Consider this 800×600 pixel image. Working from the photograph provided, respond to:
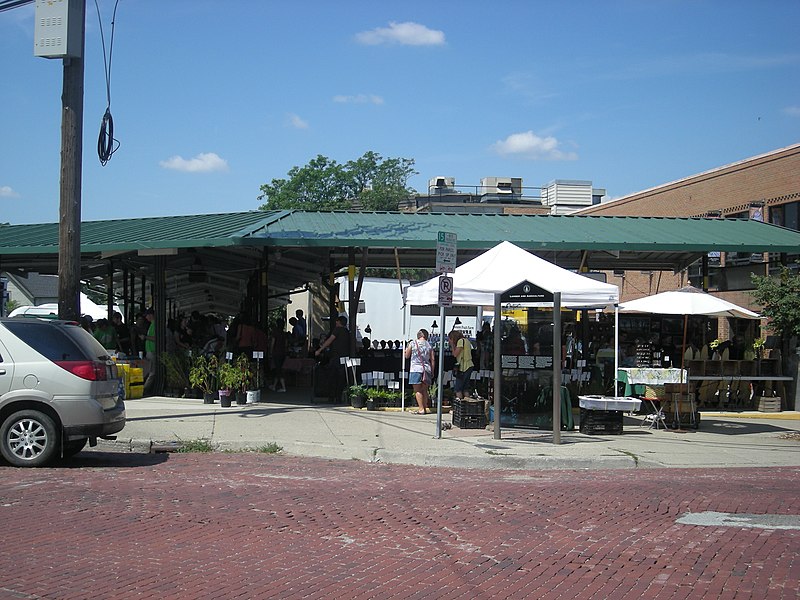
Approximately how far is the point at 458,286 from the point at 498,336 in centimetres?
104

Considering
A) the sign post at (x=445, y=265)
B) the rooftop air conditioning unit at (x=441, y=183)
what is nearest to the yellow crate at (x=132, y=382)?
the sign post at (x=445, y=265)

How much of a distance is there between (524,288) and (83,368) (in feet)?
23.0

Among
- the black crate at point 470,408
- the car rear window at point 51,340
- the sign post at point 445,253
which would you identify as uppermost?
the sign post at point 445,253

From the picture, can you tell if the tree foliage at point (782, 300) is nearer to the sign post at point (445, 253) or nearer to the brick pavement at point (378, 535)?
the brick pavement at point (378, 535)

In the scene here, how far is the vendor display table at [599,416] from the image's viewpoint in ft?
48.6

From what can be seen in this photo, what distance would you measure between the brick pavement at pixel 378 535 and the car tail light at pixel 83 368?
47.4 inches

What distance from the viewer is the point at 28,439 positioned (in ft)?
34.7

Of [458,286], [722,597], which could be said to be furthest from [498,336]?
[722,597]

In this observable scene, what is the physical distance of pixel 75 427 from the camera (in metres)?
10.6

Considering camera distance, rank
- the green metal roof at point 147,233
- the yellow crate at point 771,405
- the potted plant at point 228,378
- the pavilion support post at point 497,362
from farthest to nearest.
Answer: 1. the yellow crate at point 771,405
2. the green metal roof at point 147,233
3. the potted plant at point 228,378
4. the pavilion support post at point 497,362

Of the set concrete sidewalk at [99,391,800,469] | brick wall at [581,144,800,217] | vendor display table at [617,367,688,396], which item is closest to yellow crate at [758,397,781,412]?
concrete sidewalk at [99,391,800,469]

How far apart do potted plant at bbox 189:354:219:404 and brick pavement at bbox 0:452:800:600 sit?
6460 mm

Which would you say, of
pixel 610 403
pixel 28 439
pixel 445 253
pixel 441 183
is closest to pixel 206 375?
pixel 445 253

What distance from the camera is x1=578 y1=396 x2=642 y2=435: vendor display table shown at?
48.6 ft
